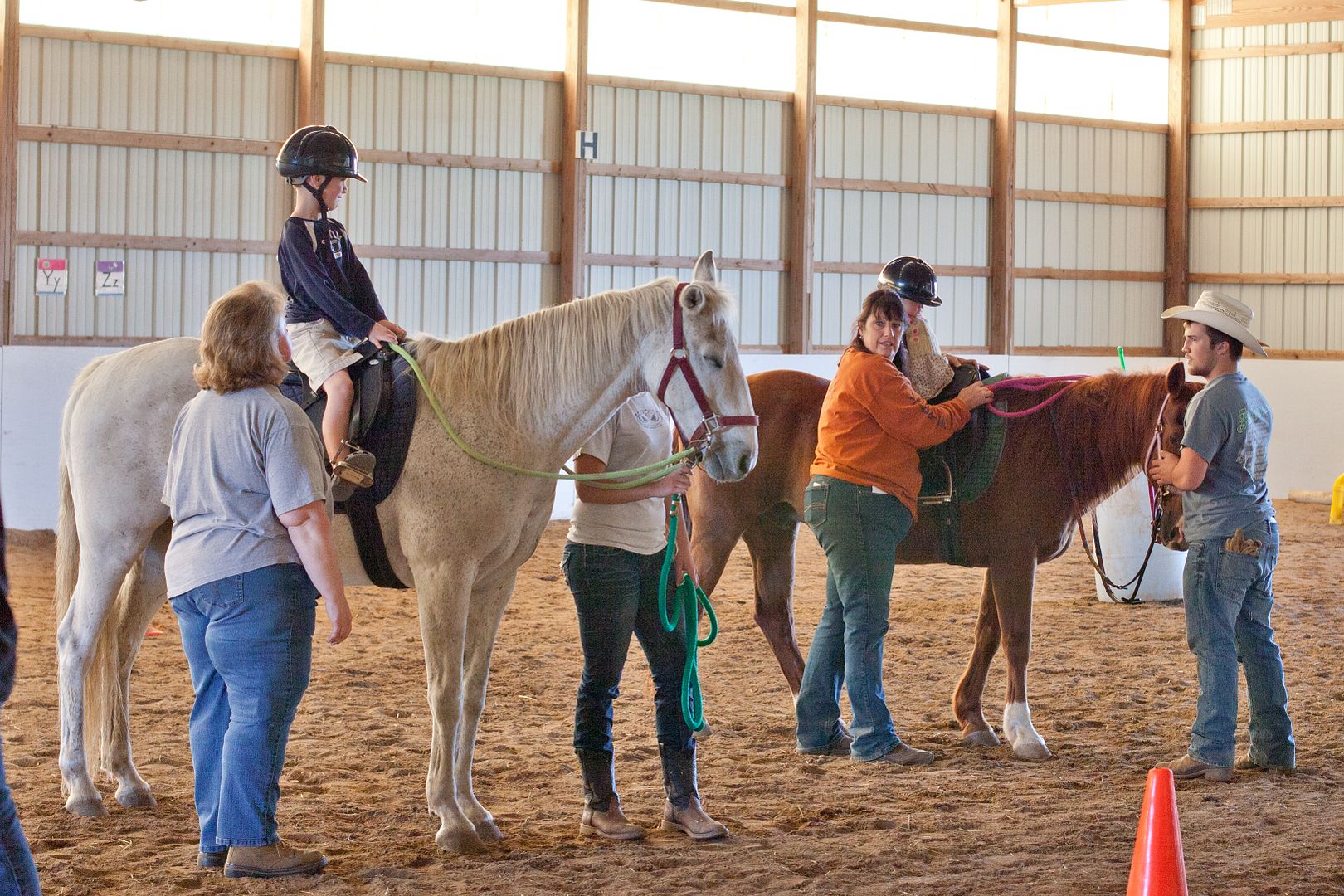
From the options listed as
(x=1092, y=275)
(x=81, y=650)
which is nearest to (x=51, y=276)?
(x=81, y=650)

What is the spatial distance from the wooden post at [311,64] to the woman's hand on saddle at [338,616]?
29.8 feet

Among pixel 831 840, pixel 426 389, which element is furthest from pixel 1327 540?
pixel 426 389

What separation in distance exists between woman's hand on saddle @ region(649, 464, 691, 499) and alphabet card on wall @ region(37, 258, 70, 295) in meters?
8.66

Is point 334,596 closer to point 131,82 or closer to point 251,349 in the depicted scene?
point 251,349

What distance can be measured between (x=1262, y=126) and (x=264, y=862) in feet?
48.9

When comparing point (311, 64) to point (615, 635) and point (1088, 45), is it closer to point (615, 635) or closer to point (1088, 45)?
point (1088, 45)

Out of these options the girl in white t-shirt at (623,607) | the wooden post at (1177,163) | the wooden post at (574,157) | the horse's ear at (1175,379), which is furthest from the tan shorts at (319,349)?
the wooden post at (1177,163)

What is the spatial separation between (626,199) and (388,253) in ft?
7.97

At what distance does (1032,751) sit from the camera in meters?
4.59

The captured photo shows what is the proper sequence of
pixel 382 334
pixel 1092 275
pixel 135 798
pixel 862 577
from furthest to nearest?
pixel 1092 275 → pixel 862 577 → pixel 135 798 → pixel 382 334

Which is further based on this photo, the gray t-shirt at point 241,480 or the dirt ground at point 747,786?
the dirt ground at point 747,786

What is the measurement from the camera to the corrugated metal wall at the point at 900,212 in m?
13.8

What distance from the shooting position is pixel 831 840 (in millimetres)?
3639

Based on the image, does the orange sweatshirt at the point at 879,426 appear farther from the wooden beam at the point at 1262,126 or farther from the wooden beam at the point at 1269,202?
the wooden beam at the point at 1262,126
